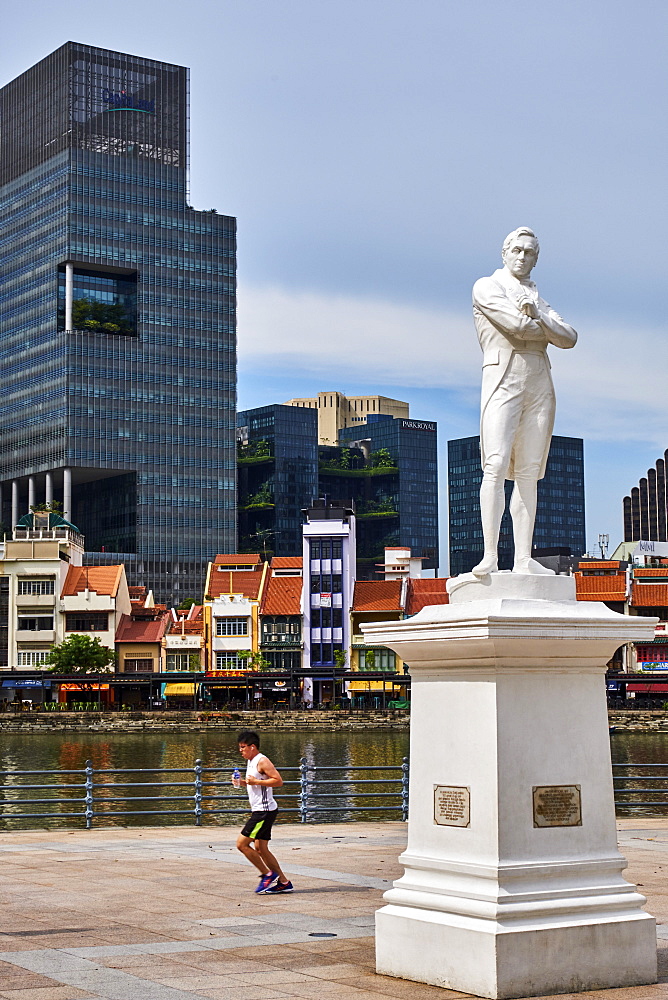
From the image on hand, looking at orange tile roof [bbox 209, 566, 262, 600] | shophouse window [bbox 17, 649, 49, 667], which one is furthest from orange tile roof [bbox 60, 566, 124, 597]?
orange tile roof [bbox 209, 566, 262, 600]

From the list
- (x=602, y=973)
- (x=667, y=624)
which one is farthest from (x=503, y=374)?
(x=667, y=624)

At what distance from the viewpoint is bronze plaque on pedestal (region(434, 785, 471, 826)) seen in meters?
9.27

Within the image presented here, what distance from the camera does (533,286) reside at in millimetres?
10555

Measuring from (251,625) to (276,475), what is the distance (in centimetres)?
8117

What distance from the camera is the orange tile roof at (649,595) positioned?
8706cm

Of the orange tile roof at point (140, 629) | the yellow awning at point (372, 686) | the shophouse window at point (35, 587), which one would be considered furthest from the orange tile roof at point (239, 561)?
the yellow awning at point (372, 686)

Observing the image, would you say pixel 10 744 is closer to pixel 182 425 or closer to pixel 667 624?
pixel 667 624

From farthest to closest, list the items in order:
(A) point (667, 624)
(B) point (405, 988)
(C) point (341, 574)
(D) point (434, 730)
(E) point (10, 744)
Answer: (C) point (341, 574), (A) point (667, 624), (E) point (10, 744), (D) point (434, 730), (B) point (405, 988)

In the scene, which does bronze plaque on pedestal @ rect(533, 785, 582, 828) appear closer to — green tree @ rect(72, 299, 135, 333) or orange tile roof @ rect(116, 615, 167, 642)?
orange tile roof @ rect(116, 615, 167, 642)

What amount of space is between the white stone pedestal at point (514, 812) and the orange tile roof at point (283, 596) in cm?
7955

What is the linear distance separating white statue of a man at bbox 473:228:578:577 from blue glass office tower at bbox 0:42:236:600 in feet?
384

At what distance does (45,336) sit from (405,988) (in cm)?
12589

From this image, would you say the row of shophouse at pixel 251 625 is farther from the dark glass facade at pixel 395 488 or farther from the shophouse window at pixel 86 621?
the dark glass facade at pixel 395 488

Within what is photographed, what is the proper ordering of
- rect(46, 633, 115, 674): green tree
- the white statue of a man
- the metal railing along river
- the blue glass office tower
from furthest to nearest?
the blue glass office tower, rect(46, 633, 115, 674): green tree, the metal railing along river, the white statue of a man
